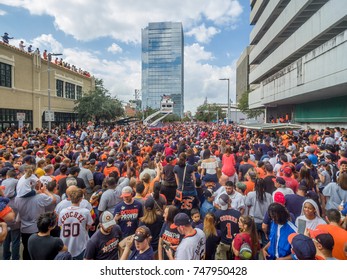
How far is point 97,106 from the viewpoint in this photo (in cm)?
3406

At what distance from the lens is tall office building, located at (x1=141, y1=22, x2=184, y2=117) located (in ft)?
523

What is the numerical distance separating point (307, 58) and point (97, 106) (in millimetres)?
25543

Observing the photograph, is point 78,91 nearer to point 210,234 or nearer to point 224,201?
point 224,201

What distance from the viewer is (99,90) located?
35.6 meters

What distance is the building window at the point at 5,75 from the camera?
77.7ft

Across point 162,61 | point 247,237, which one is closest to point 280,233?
point 247,237

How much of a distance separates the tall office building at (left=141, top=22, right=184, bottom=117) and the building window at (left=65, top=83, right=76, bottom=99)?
12089 cm

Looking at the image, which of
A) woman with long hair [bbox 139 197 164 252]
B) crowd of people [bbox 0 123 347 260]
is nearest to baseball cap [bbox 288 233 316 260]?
crowd of people [bbox 0 123 347 260]

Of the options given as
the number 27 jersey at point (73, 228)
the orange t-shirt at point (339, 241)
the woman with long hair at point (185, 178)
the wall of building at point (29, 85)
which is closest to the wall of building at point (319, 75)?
the woman with long hair at point (185, 178)

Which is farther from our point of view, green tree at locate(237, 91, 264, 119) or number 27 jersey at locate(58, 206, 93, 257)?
green tree at locate(237, 91, 264, 119)

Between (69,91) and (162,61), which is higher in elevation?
(162,61)

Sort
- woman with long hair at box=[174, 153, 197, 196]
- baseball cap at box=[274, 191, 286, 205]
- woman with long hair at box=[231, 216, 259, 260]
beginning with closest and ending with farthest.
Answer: woman with long hair at box=[231, 216, 259, 260] < baseball cap at box=[274, 191, 286, 205] < woman with long hair at box=[174, 153, 197, 196]

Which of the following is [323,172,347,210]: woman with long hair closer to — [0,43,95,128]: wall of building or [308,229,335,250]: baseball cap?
[308,229,335,250]: baseball cap

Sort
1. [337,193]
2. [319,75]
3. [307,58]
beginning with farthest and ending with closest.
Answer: [307,58]
[319,75]
[337,193]
